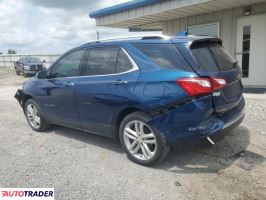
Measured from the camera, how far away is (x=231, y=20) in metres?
9.58

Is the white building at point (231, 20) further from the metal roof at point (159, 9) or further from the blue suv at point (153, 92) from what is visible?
the blue suv at point (153, 92)

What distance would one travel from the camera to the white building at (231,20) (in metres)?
8.96

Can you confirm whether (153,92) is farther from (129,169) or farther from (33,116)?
(33,116)

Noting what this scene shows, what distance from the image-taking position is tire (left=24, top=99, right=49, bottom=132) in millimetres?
6048

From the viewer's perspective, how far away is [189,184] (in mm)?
3619

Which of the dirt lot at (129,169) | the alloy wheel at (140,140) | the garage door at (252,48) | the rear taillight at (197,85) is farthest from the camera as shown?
the garage door at (252,48)

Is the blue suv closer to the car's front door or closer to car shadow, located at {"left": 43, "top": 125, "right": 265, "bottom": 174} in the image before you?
the car's front door

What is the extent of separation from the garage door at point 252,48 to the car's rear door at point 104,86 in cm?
632

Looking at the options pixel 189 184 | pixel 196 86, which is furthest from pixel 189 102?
pixel 189 184

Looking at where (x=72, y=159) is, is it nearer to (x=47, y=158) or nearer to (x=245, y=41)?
(x=47, y=158)

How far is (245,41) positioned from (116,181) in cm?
748

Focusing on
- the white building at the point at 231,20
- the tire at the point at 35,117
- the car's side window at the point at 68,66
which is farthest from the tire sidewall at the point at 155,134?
the white building at the point at 231,20

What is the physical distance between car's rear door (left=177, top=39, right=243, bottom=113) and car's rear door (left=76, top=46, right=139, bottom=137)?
2.70ft

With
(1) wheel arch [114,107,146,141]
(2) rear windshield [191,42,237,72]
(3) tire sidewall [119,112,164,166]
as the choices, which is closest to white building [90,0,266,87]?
(2) rear windshield [191,42,237,72]
